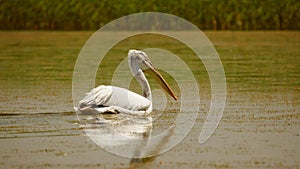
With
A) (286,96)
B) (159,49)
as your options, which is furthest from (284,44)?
(286,96)

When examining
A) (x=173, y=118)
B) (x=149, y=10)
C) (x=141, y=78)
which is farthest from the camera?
(x=149, y=10)

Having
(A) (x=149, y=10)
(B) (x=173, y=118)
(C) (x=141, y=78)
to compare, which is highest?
(A) (x=149, y=10)

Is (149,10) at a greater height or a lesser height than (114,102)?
greater

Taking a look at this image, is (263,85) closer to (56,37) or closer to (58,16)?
(56,37)

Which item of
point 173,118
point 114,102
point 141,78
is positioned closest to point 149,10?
point 141,78

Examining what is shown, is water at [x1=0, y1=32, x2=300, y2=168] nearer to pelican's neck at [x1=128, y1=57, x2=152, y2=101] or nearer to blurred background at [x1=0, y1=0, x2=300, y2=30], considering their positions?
pelican's neck at [x1=128, y1=57, x2=152, y2=101]

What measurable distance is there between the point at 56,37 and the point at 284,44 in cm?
652

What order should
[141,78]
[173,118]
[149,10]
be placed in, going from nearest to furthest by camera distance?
[173,118] < [141,78] < [149,10]

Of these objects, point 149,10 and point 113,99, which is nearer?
point 113,99

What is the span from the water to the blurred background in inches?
328

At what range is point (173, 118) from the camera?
8.90 meters

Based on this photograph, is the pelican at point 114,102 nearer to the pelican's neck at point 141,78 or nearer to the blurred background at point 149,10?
the pelican's neck at point 141,78

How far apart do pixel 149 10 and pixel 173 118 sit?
17.5 metres

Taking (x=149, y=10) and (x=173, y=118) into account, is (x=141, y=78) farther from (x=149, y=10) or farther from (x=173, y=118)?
(x=149, y=10)
